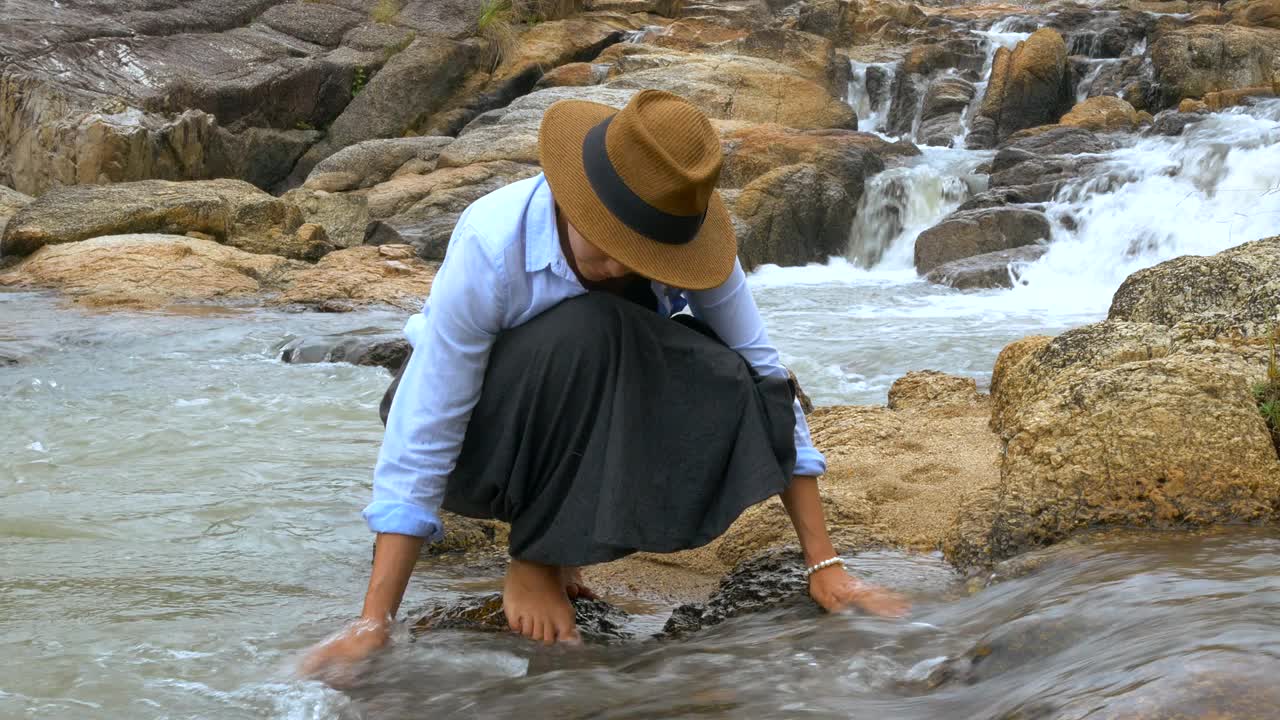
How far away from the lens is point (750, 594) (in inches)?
115

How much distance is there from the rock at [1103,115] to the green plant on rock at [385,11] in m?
10.8

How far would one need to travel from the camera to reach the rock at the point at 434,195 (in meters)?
12.8

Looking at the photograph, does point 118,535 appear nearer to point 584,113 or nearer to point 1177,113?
point 584,113

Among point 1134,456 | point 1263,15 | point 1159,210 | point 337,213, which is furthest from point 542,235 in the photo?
point 1263,15

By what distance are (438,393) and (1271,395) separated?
206 cm

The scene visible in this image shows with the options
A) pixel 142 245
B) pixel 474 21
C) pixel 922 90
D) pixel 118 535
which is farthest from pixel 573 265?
pixel 474 21

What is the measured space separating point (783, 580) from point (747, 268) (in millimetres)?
9793

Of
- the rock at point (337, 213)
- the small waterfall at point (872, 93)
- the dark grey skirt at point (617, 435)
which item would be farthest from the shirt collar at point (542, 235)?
the small waterfall at point (872, 93)

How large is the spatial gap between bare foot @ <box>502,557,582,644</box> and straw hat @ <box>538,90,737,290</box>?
2.61ft

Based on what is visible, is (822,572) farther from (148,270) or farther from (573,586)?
(148,270)

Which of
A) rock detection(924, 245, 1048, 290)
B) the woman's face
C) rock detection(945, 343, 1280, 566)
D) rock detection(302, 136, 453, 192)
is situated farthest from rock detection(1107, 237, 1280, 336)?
rock detection(302, 136, 453, 192)

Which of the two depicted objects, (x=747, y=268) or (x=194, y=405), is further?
(x=747, y=268)

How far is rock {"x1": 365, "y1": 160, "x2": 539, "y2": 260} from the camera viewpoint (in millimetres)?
12812

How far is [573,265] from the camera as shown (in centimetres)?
256
